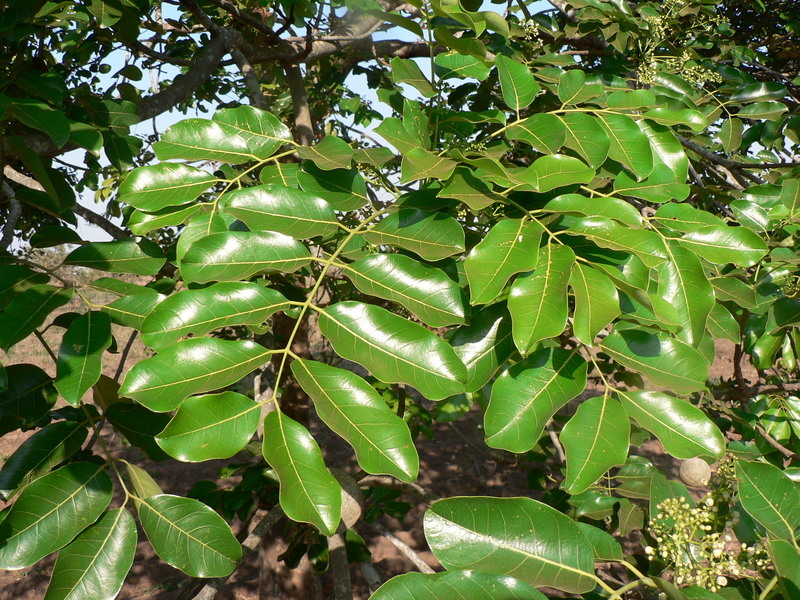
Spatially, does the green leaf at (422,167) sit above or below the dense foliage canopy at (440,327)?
above

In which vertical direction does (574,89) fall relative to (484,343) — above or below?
above

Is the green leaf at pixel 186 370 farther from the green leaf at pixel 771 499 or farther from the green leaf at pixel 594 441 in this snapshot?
the green leaf at pixel 771 499

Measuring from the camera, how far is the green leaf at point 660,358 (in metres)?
0.90

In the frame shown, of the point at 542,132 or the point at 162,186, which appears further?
the point at 162,186

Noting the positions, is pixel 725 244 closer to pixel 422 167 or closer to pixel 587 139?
pixel 587 139

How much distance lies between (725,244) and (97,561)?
1.16m

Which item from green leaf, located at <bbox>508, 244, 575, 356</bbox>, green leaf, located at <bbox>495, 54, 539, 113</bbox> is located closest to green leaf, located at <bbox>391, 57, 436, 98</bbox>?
green leaf, located at <bbox>495, 54, 539, 113</bbox>

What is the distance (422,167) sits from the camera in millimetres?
903

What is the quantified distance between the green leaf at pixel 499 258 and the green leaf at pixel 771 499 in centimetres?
46

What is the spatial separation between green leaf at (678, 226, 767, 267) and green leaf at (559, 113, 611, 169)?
20 centimetres

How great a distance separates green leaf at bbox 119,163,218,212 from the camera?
3.74 feet

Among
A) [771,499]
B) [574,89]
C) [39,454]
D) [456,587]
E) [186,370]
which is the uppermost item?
[574,89]

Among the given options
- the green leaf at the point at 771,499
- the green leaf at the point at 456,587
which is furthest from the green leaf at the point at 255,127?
the green leaf at the point at 771,499

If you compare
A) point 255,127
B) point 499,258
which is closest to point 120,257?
point 255,127
